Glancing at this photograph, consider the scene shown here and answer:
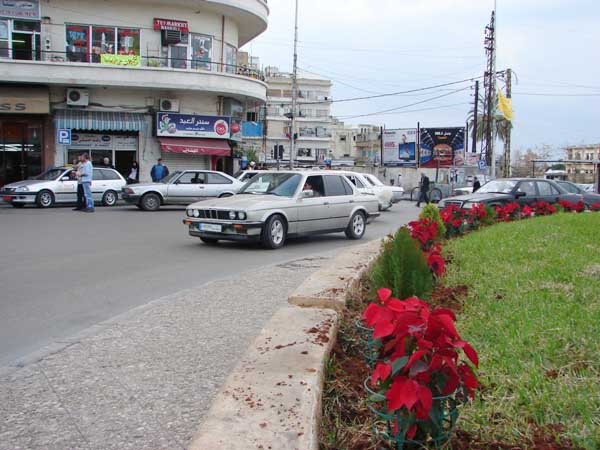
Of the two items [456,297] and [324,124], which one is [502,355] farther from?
[324,124]

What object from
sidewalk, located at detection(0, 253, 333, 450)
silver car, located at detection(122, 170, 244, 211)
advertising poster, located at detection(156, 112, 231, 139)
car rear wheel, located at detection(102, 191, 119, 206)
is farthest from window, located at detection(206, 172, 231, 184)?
sidewalk, located at detection(0, 253, 333, 450)

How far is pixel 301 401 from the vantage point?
9.37 feet

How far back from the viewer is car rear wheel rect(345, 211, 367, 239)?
14906 millimetres

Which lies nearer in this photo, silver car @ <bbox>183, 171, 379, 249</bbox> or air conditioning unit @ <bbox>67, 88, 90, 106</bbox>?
silver car @ <bbox>183, 171, 379, 249</bbox>

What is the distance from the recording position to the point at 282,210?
1276cm

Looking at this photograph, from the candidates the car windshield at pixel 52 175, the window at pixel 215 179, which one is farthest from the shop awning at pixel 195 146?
the window at pixel 215 179

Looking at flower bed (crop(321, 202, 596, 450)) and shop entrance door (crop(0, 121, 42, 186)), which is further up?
shop entrance door (crop(0, 121, 42, 186))

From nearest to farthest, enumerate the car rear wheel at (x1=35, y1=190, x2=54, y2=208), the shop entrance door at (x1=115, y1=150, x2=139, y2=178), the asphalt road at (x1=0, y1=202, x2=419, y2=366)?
the asphalt road at (x1=0, y1=202, x2=419, y2=366) < the car rear wheel at (x1=35, y1=190, x2=54, y2=208) < the shop entrance door at (x1=115, y1=150, x2=139, y2=178)

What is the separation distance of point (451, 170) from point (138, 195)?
1226 inches

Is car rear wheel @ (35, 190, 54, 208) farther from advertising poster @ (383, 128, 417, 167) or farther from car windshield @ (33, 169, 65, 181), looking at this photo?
advertising poster @ (383, 128, 417, 167)

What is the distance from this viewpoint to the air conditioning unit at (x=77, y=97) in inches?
1203

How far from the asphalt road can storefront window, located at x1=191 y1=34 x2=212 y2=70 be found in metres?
16.5

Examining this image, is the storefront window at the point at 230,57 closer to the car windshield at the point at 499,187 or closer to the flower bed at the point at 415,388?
the car windshield at the point at 499,187

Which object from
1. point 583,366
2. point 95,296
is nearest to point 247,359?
point 583,366
